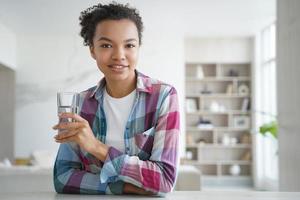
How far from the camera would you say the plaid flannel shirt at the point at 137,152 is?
998mm

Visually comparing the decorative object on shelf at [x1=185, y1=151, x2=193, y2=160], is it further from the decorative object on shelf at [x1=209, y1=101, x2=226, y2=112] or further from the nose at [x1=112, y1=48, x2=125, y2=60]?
the nose at [x1=112, y1=48, x2=125, y2=60]

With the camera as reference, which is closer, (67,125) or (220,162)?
(67,125)

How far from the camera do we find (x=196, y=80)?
22.5 feet

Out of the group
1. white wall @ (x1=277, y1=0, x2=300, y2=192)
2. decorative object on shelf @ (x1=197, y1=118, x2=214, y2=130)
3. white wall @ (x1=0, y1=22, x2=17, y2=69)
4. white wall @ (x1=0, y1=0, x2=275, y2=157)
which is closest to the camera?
white wall @ (x1=277, y1=0, x2=300, y2=192)

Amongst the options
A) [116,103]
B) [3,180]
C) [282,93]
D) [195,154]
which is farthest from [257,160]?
[116,103]

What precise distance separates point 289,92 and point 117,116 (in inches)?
85.8

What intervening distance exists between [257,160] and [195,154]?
0.90 meters

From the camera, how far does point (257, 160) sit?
647 cm

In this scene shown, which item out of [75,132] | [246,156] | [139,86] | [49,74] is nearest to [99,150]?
[75,132]

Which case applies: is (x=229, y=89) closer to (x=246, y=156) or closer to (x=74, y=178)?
(x=246, y=156)

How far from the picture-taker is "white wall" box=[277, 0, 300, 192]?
2873mm

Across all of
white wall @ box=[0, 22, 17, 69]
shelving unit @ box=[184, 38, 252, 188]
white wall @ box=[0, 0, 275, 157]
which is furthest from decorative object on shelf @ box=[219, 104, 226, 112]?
white wall @ box=[0, 22, 17, 69]

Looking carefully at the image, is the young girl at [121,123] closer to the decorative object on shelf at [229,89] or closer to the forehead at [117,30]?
the forehead at [117,30]

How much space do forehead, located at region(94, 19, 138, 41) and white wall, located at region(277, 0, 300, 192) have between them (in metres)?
2.01
